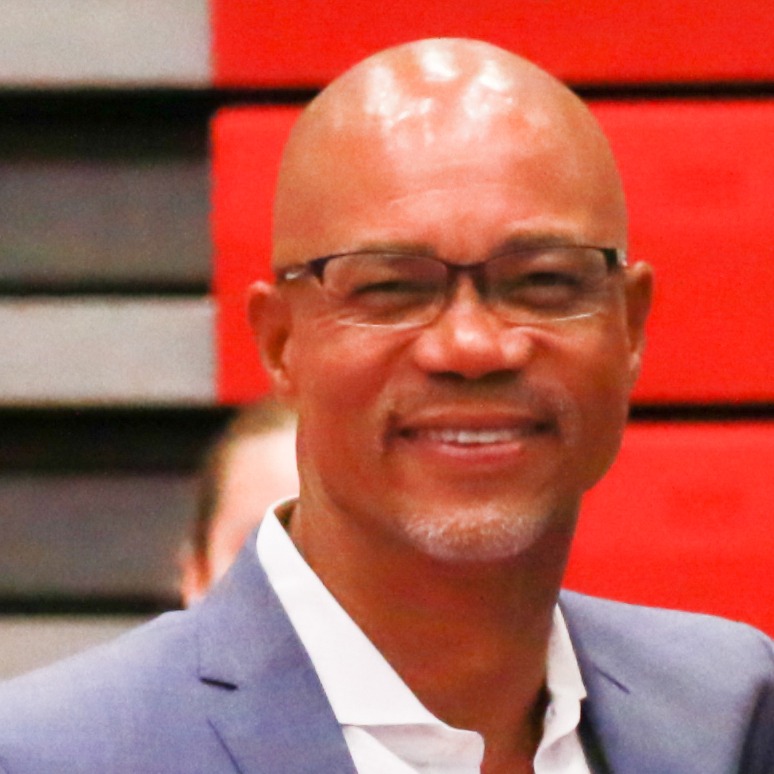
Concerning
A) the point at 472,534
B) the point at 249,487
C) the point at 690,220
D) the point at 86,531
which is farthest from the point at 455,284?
the point at 86,531

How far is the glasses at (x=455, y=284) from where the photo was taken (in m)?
0.58

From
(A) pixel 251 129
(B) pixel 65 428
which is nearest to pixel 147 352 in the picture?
(B) pixel 65 428

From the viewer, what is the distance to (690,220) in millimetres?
1209

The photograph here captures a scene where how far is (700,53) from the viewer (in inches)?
47.8

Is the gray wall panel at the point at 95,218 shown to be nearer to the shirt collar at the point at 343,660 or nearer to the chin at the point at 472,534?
the shirt collar at the point at 343,660

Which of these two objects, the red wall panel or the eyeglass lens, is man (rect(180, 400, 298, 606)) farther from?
the eyeglass lens

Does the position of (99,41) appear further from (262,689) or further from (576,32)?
(262,689)

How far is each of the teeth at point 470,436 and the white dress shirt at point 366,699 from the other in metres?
0.11

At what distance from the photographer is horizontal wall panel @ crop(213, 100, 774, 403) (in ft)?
3.95

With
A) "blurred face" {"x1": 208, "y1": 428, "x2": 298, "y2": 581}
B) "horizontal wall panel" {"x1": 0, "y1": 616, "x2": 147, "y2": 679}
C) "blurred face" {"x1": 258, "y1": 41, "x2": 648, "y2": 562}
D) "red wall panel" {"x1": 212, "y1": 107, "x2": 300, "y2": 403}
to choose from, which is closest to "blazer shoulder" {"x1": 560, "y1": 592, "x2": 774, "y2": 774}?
"blurred face" {"x1": 258, "y1": 41, "x2": 648, "y2": 562}

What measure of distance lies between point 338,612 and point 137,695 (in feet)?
0.35

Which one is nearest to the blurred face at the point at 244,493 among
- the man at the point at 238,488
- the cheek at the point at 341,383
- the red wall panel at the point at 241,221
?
the man at the point at 238,488

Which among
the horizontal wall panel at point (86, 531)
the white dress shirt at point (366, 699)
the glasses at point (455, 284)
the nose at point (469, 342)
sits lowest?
the horizontal wall panel at point (86, 531)

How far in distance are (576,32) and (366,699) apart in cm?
82
